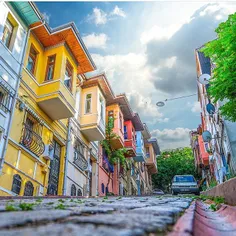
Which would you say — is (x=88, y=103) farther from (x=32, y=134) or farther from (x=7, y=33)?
(x=7, y=33)

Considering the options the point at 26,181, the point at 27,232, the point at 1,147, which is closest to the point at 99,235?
the point at 27,232

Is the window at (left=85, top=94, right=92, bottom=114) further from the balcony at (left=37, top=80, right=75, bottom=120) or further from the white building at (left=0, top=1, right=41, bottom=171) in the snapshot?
the white building at (left=0, top=1, right=41, bottom=171)

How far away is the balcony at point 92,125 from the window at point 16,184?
20.8 feet

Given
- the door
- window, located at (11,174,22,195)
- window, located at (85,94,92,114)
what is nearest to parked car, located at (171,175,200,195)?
window, located at (85,94,92,114)

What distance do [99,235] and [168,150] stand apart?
4985 centimetres

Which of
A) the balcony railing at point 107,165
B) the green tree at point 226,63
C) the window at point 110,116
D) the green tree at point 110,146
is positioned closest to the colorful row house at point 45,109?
the balcony railing at point 107,165

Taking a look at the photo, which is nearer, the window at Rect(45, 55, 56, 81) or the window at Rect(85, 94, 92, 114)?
the window at Rect(45, 55, 56, 81)

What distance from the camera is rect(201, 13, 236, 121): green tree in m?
6.32

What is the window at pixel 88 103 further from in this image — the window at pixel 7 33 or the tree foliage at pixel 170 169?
the tree foliage at pixel 170 169

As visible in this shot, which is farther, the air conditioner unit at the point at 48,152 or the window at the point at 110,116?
the window at the point at 110,116

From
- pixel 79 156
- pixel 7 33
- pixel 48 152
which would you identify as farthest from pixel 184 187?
pixel 7 33

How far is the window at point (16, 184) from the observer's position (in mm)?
8398

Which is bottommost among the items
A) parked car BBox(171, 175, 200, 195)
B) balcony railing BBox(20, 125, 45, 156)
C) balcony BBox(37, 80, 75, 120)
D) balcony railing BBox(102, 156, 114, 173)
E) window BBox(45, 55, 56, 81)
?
parked car BBox(171, 175, 200, 195)

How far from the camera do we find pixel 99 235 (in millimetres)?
930
